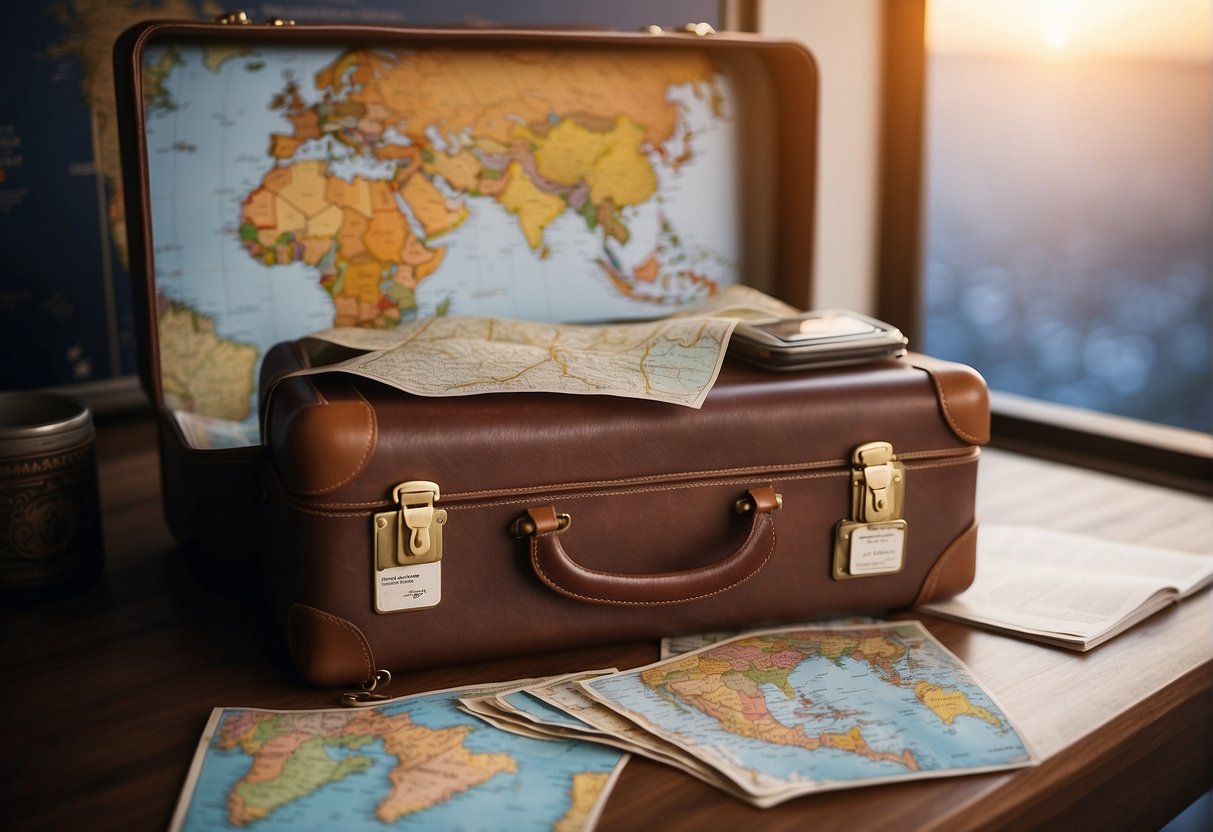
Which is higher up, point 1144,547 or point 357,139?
point 357,139

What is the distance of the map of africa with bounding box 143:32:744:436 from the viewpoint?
1.21 metres

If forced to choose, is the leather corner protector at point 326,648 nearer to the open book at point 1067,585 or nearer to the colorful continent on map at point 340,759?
the colorful continent on map at point 340,759

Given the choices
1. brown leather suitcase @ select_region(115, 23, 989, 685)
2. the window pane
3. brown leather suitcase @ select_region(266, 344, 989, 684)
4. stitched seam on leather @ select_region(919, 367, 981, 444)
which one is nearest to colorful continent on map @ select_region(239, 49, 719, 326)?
brown leather suitcase @ select_region(115, 23, 989, 685)

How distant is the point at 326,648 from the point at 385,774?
0.14 m

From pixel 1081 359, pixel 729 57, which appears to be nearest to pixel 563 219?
pixel 729 57

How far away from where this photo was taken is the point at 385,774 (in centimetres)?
79

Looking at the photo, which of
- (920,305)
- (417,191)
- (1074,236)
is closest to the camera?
(417,191)

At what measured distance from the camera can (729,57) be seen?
1.42m

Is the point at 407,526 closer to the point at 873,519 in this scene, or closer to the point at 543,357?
the point at 543,357

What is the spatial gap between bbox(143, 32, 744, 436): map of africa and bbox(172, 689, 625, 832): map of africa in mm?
487

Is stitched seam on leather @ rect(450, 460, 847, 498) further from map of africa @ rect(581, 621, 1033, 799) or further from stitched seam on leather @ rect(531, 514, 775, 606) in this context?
map of africa @ rect(581, 621, 1033, 799)

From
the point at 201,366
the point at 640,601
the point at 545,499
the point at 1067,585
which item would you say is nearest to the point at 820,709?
the point at 640,601

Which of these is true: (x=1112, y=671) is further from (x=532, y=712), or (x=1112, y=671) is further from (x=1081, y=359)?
(x=1081, y=359)

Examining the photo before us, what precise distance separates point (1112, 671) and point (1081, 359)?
156cm
